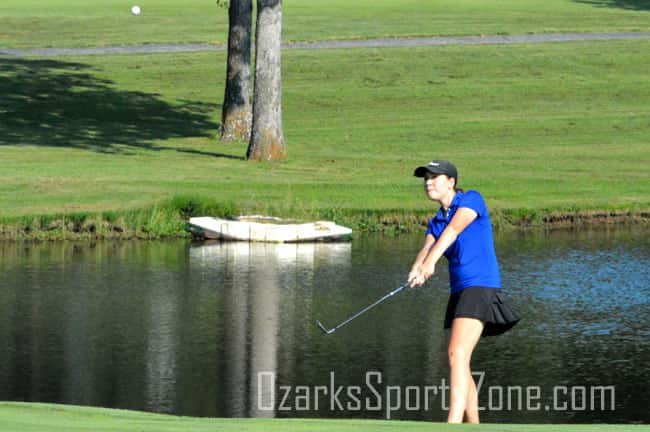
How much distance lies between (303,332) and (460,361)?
662 centimetres

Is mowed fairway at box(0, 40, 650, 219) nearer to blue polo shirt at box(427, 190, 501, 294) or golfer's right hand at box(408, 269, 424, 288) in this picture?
blue polo shirt at box(427, 190, 501, 294)

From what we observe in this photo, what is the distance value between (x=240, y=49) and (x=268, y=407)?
91.3 feet

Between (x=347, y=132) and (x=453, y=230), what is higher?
(x=453, y=230)

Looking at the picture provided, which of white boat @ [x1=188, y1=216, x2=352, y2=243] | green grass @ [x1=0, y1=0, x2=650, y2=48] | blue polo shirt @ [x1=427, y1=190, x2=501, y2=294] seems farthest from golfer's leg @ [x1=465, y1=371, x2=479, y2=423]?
green grass @ [x1=0, y1=0, x2=650, y2=48]

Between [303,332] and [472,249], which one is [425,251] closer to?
[472,249]

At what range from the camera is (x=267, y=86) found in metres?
35.0

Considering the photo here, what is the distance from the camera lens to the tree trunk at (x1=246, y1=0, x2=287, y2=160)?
113ft

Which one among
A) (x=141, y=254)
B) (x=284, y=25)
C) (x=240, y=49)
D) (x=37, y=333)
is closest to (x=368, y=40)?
(x=284, y=25)

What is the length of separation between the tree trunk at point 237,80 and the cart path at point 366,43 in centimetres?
2082

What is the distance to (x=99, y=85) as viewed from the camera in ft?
167

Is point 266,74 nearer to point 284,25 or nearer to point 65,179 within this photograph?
point 65,179

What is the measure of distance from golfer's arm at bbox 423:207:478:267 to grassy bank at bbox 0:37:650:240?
17.0m

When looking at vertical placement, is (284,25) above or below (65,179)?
above

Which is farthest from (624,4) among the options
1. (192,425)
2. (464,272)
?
(192,425)
